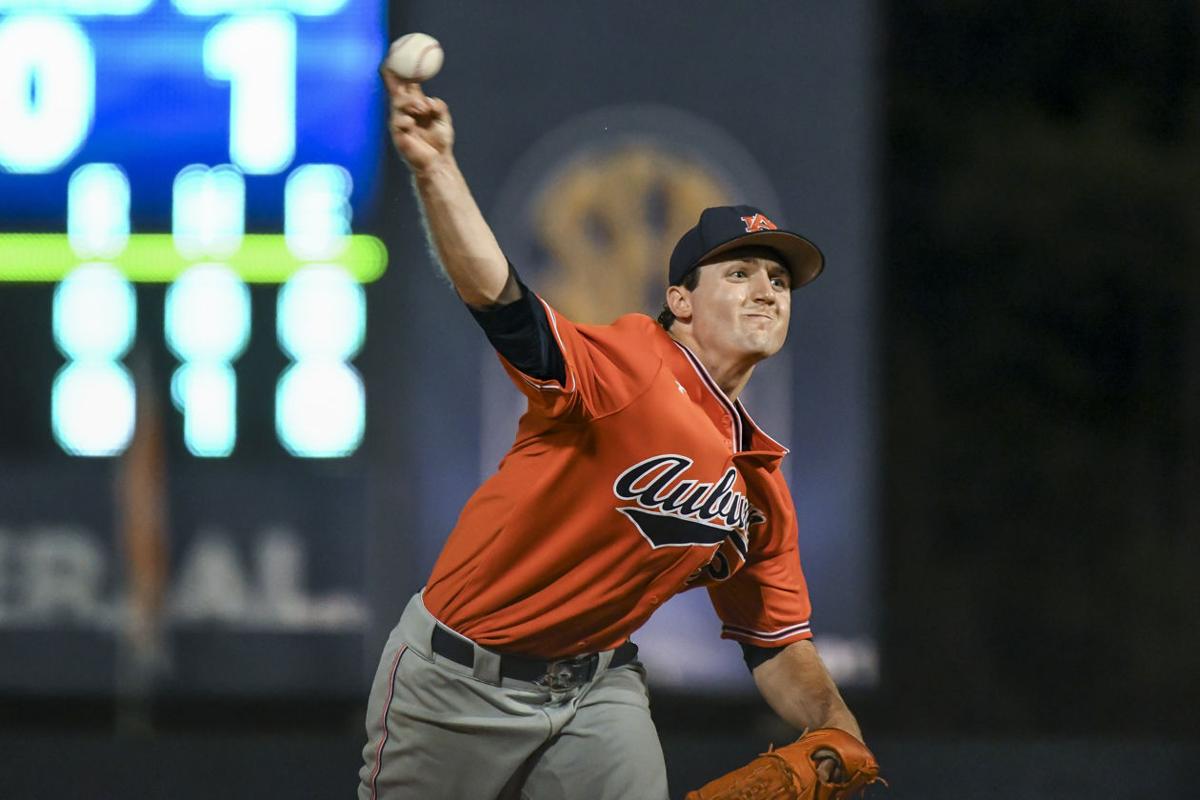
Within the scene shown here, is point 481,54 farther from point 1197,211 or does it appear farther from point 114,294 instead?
point 1197,211

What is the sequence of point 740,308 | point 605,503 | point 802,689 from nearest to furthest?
point 605,503, point 740,308, point 802,689

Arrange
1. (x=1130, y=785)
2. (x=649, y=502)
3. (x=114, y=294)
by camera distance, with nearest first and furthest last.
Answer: (x=649, y=502)
(x=1130, y=785)
(x=114, y=294)

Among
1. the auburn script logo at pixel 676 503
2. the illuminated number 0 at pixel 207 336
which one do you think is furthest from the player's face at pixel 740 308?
the illuminated number 0 at pixel 207 336

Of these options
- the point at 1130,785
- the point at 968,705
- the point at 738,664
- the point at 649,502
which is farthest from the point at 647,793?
the point at 968,705

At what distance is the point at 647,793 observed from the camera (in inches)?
104

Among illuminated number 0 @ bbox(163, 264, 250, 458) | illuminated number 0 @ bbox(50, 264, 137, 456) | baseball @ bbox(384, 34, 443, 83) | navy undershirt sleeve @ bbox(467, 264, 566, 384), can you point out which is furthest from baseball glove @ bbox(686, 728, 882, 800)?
illuminated number 0 @ bbox(50, 264, 137, 456)

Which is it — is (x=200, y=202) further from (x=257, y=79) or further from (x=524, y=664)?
(x=524, y=664)

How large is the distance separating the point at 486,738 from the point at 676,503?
46 centimetres

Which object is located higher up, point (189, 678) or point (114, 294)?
Answer: point (114, 294)

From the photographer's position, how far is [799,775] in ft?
8.34

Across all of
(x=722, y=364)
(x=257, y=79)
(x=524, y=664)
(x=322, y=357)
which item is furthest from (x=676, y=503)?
(x=257, y=79)

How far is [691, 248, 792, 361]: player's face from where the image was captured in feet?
→ 8.46

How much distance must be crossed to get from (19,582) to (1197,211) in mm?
4409

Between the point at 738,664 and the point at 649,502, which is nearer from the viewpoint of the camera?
Answer: the point at 649,502
